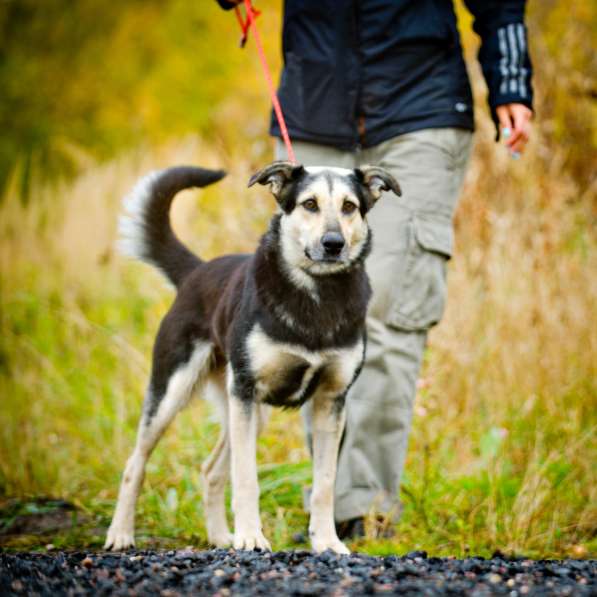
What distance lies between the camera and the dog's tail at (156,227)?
4.17 meters

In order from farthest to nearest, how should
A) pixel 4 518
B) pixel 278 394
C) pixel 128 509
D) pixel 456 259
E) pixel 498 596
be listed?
pixel 456 259, pixel 4 518, pixel 128 509, pixel 278 394, pixel 498 596

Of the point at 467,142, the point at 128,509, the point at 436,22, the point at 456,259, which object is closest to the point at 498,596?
the point at 128,509

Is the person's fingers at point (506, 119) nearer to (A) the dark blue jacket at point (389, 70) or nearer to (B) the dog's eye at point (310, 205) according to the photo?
(A) the dark blue jacket at point (389, 70)

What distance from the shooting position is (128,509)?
3.88m

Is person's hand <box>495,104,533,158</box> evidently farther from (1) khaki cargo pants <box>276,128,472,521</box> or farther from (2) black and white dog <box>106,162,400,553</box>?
(2) black and white dog <box>106,162,400,553</box>

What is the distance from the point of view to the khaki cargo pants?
3.96m

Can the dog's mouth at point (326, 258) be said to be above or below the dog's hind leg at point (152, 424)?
above

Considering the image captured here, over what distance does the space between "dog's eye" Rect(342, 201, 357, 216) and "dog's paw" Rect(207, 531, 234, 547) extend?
158 centimetres

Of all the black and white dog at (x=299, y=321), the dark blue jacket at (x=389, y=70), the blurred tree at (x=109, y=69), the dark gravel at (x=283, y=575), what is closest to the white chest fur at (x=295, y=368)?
the black and white dog at (x=299, y=321)

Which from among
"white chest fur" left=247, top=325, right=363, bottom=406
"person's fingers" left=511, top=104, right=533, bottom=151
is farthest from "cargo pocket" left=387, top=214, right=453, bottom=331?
"white chest fur" left=247, top=325, right=363, bottom=406

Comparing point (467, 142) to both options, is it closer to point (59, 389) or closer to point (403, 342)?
point (403, 342)

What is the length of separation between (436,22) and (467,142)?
22.2 inches

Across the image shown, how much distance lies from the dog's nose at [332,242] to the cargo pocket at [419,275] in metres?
0.71

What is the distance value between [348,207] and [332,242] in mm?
247
